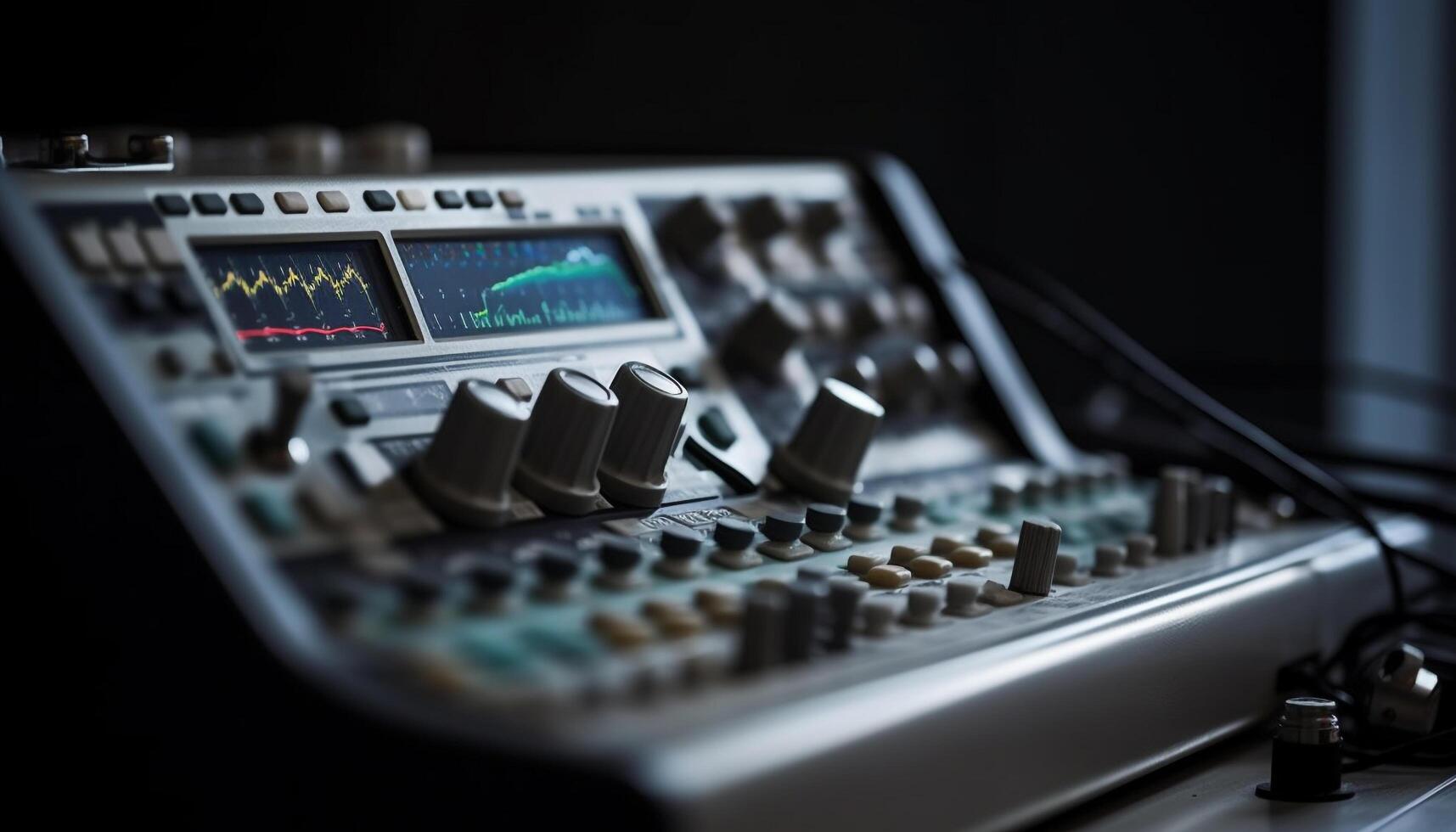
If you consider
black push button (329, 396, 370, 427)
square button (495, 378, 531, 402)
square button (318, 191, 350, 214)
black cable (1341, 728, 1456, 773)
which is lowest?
black cable (1341, 728, 1456, 773)

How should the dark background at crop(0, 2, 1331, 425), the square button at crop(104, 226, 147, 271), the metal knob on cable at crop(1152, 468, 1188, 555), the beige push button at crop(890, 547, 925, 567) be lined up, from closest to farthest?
the square button at crop(104, 226, 147, 271) → the beige push button at crop(890, 547, 925, 567) → the metal knob on cable at crop(1152, 468, 1188, 555) → the dark background at crop(0, 2, 1331, 425)

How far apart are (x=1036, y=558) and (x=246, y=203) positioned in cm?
44

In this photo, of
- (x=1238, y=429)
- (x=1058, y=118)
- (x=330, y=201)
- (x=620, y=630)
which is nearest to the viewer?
(x=620, y=630)

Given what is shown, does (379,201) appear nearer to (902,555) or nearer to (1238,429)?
(902,555)

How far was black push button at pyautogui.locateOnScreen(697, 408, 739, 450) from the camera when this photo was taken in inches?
35.2

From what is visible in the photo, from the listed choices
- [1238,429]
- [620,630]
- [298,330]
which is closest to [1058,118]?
[1238,429]

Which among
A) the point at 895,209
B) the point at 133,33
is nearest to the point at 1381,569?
the point at 895,209

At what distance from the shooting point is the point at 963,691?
64cm

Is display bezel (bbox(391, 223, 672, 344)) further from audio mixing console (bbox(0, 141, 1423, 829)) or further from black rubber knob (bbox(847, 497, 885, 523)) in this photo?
black rubber knob (bbox(847, 497, 885, 523))

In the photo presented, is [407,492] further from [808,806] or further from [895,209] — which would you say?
[895,209]

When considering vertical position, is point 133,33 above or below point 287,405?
above

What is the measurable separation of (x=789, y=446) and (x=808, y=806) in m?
0.36

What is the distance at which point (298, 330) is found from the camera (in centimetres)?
75

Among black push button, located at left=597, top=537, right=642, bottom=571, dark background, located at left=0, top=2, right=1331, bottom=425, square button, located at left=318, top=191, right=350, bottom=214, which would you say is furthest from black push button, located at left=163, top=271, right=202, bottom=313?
dark background, located at left=0, top=2, right=1331, bottom=425
